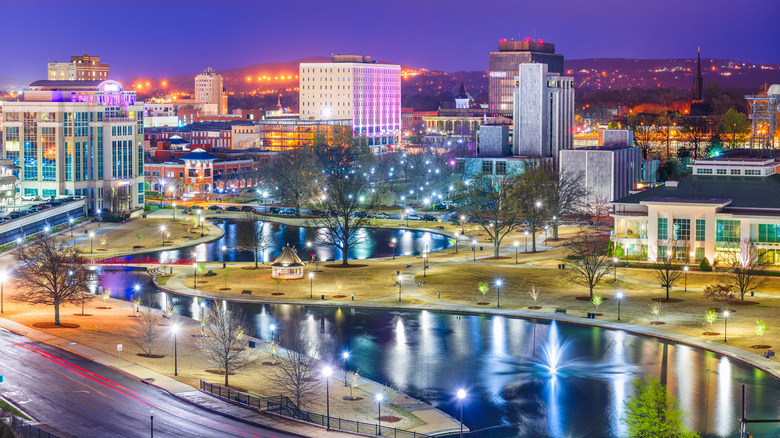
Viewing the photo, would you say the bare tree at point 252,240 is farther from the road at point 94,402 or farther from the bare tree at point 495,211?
the road at point 94,402

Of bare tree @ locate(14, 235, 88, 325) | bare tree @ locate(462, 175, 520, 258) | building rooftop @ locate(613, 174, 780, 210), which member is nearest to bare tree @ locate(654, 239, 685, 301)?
building rooftop @ locate(613, 174, 780, 210)

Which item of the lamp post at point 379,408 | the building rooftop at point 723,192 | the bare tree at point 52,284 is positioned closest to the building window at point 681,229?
the building rooftop at point 723,192

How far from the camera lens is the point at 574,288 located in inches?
3947

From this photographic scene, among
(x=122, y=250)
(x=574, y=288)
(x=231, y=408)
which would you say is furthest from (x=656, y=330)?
(x=122, y=250)

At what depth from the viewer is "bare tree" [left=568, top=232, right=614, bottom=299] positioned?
96.6 meters

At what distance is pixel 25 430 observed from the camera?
53.7m

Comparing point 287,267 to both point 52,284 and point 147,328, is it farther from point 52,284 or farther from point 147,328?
point 147,328

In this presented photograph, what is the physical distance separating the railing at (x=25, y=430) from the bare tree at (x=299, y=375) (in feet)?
48.2

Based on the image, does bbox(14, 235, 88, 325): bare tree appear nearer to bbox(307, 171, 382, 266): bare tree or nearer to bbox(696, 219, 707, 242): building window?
bbox(307, 171, 382, 266): bare tree

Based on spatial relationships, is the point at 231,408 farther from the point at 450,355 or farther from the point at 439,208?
the point at 439,208

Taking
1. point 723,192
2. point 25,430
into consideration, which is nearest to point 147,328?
point 25,430

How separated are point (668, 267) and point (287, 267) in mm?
38645

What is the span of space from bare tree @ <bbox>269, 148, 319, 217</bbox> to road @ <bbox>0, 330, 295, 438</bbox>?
99.2 metres

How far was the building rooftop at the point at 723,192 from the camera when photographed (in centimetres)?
11450
